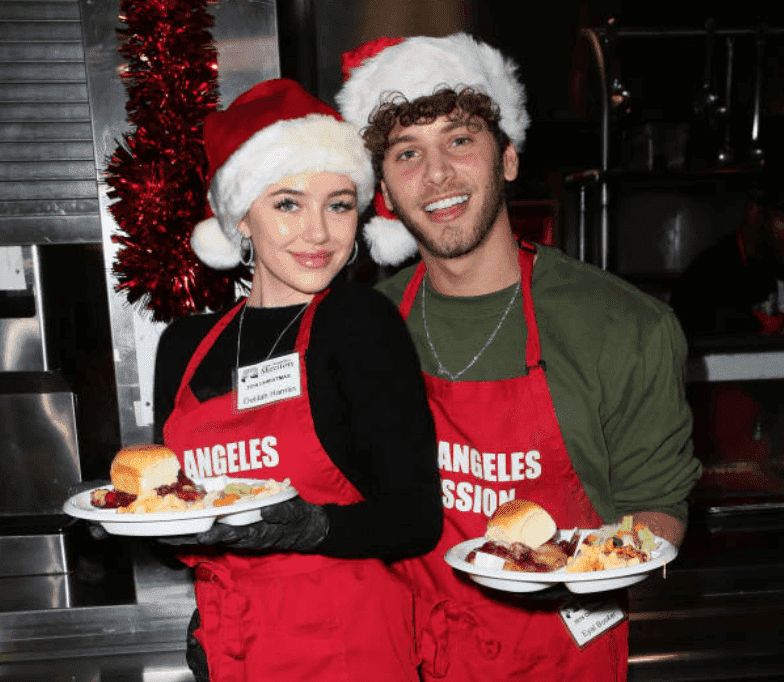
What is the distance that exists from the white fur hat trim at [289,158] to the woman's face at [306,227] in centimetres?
2

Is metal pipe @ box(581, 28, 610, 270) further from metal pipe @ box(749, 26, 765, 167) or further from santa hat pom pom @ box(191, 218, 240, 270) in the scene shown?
santa hat pom pom @ box(191, 218, 240, 270)

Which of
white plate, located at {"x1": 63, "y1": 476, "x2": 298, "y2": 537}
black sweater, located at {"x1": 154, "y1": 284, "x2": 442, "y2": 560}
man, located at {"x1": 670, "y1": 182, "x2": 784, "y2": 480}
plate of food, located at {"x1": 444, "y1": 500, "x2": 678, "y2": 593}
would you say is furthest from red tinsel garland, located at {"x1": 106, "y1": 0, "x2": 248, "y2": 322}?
man, located at {"x1": 670, "y1": 182, "x2": 784, "y2": 480}

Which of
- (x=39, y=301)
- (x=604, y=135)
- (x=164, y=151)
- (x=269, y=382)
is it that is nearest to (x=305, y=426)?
(x=269, y=382)

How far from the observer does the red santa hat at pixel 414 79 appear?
1521mm

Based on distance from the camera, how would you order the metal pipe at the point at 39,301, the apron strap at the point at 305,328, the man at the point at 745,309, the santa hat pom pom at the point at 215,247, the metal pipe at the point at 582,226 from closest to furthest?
1. the apron strap at the point at 305,328
2. the santa hat pom pom at the point at 215,247
3. the metal pipe at the point at 39,301
4. the man at the point at 745,309
5. the metal pipe at the point at 582,226

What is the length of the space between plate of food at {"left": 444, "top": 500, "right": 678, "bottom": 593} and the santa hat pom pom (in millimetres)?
717

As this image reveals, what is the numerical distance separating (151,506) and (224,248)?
58 centimetres

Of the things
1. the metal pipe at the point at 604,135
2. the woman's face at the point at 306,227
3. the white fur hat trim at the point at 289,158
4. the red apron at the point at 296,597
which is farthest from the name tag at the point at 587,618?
the metal pipe at the point at 604,135

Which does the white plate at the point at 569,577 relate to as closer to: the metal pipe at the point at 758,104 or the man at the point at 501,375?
the man at the point at 501,375

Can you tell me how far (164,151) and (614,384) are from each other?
1.26 metres

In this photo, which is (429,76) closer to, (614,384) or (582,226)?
(614,384)

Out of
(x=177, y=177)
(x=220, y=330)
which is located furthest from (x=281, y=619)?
(x=177, y=177)

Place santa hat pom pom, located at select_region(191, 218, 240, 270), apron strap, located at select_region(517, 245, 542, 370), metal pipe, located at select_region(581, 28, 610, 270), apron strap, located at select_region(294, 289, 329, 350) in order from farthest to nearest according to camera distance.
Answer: metal pipe, located at select_region(581, 28, 610, 270) → santa hat pom pom, located at select_region(191, 218, 240, 270) → apron strap, located at select_region(517, 245, 542, 370) → apron strap, located at select_region(294, 289, 329, 350)

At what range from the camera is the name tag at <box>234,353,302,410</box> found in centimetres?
130
